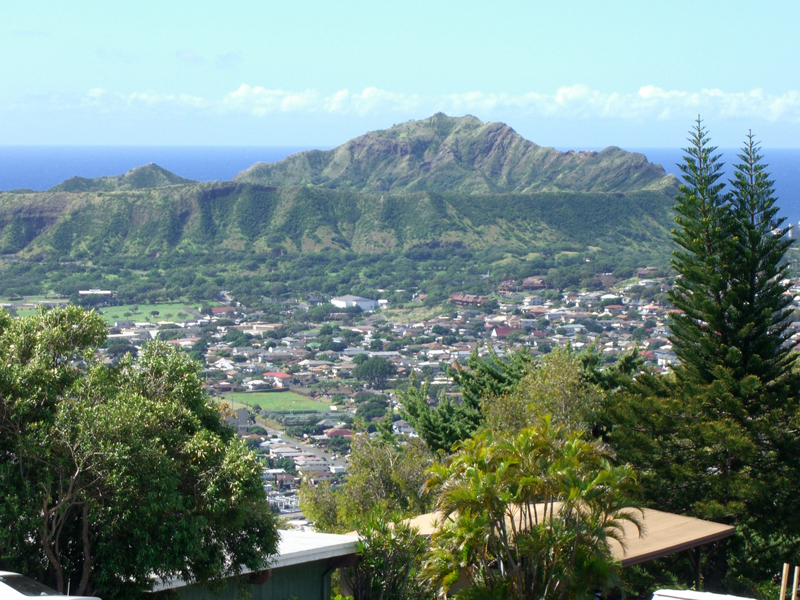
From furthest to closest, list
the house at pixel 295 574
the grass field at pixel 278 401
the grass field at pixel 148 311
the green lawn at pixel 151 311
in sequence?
the green lawn at pixel 151 311, the grass field at pixel 148 311, the grass field at pixel 278 401, the house at pixel 295 574

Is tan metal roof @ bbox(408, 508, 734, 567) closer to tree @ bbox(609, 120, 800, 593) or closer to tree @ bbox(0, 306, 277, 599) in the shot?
tree @ bbox(0, 306, 277, 599)

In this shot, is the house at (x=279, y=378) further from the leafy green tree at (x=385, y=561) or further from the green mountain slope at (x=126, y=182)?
the green mountain slope at (x=126, y=182)

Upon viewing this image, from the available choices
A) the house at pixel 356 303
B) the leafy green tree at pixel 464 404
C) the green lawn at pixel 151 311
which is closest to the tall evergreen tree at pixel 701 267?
the leafy green tree at pixel 464 404

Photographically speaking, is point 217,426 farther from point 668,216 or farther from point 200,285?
point 668,216

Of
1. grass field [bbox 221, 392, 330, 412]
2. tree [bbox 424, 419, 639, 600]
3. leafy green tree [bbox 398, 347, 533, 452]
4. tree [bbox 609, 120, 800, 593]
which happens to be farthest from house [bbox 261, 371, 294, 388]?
tree [bbox 424, 419, 639, 600]

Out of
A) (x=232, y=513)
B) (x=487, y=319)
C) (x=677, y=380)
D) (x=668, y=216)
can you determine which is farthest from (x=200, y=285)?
(x=232, y=513)

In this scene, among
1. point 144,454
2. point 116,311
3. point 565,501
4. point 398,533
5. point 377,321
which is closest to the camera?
point 144,454
